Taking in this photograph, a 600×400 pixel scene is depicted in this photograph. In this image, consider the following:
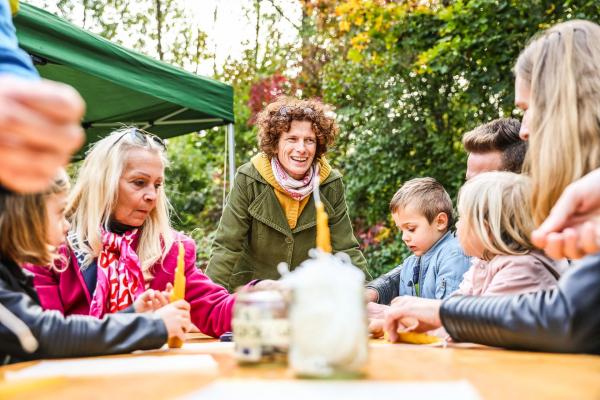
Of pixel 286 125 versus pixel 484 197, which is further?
pixel 286 125

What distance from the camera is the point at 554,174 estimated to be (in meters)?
1.40

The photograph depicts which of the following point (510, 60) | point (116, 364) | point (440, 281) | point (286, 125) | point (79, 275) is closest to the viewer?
point (116, 364)

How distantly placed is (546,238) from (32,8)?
8.84 ft

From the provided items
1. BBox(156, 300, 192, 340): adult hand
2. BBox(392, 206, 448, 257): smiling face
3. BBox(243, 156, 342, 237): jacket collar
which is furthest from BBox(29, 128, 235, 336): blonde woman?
BBox(392, 206, 448, 257): smiling face

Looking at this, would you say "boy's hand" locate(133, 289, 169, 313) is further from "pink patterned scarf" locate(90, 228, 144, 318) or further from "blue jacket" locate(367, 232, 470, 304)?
"blue jacket" locate(367, 232, 470, 304)

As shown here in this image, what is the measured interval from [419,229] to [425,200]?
0.51 feet

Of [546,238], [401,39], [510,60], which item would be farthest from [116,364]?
[401,39]

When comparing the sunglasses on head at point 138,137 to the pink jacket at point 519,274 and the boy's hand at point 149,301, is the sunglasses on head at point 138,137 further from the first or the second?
the pink jacket at point 519,274

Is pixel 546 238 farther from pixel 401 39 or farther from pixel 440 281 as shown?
pixel 401 39

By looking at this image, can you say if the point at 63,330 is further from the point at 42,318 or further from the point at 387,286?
the point at 387,286

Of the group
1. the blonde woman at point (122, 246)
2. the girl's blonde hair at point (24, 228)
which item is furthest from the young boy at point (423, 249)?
the girl's blonde hair at point (24, 228)

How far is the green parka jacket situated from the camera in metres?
3.16

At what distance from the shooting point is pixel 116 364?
1.09 metres

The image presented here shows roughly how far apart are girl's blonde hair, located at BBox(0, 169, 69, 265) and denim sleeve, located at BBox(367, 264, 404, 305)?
174 centimetres
